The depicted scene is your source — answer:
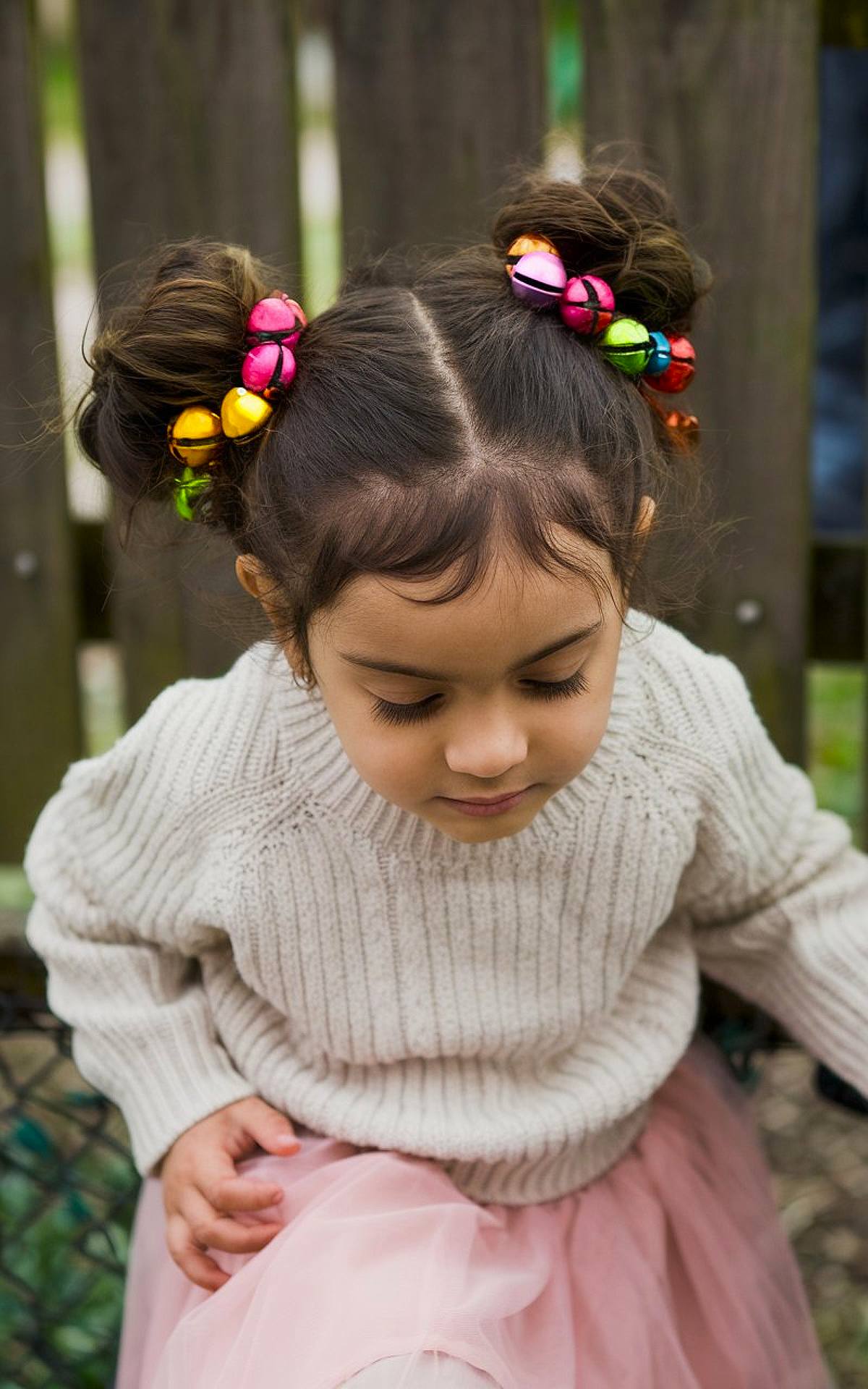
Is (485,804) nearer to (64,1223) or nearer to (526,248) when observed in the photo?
(526,248)

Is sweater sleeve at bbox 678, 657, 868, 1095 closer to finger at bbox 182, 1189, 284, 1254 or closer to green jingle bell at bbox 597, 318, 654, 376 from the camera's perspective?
green jingle bell at bbox 597, 318, 654, 376

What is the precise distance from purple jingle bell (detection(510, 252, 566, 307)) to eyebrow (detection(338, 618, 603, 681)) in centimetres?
27

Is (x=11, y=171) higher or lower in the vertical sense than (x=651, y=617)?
higher

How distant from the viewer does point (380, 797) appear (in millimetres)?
1394

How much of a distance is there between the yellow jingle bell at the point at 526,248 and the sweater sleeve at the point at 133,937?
0.52 metres

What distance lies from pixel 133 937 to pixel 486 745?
552 mm

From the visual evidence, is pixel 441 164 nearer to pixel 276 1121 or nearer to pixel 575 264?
pixel 575 264

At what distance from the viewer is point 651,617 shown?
1.46 metres

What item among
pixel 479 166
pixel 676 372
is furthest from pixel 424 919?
pixel 479 166

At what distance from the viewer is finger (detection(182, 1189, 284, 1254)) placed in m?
1.39

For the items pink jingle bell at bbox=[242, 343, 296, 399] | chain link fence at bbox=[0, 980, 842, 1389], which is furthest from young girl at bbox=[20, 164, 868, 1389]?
chain link fence at bbox=[0, 980, 842, 1389]

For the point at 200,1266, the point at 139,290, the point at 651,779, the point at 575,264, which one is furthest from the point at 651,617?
the point at 200,1266

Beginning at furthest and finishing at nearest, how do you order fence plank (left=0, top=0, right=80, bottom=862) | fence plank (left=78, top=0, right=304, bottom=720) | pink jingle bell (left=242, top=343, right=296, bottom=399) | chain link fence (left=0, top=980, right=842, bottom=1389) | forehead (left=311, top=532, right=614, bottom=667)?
1. fence plank (left=0, top=0, right=80, bottom=862)
2. fence plank (left=78, top=0, right=304, bottom=720)
3. chain link fence (left=0, top=980, right=842, bottom=1389)
4. pink jingle bell (left=242, top=343, right=296, bottom=399)
5. forehead (left=311, top=532, right=614, bottom=667)

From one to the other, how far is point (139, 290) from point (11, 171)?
84 centimetres
